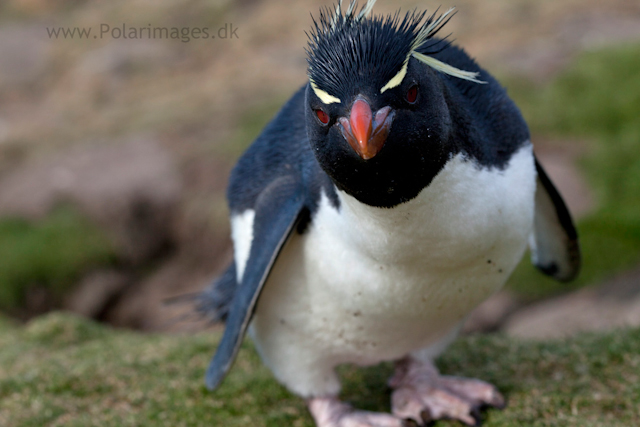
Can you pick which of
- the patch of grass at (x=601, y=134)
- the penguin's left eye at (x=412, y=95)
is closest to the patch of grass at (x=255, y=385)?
the penguin's left eye at (x=412, y=95)

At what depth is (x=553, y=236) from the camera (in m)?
2.99

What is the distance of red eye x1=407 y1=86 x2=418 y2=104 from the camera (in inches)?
72.2

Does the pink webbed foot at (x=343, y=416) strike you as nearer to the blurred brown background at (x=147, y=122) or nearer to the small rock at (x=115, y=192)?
the blurred brown background at (x=147, y=122)

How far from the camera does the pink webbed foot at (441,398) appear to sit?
2789 millimetres

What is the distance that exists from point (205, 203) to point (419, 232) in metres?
4.92

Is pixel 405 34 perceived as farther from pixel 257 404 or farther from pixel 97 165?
pixel 97 165

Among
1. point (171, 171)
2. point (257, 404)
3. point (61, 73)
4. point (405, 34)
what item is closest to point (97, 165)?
point (171, 171)

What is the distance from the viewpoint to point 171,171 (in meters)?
7.33

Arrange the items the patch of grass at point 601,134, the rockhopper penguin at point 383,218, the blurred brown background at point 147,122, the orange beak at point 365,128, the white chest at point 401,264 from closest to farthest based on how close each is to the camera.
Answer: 1. the orange beak at point 365,128
2. the rockhopper penguin at point 383,218
3. the white chest at point 401,264
4. the patch of grass at point 601,134
5. the blurred brown background at point 147,122

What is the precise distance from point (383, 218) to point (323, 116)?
37 centimetres

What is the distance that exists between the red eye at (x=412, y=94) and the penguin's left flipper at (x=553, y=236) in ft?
3.10

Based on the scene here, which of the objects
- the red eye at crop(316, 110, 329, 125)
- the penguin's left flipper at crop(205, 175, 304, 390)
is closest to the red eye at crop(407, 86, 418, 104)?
the red eye at crop(316, 110, 329, 125)

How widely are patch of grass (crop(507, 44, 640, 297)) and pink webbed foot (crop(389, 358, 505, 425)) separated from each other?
275 centimetres

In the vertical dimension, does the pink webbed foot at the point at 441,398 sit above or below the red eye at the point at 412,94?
below
